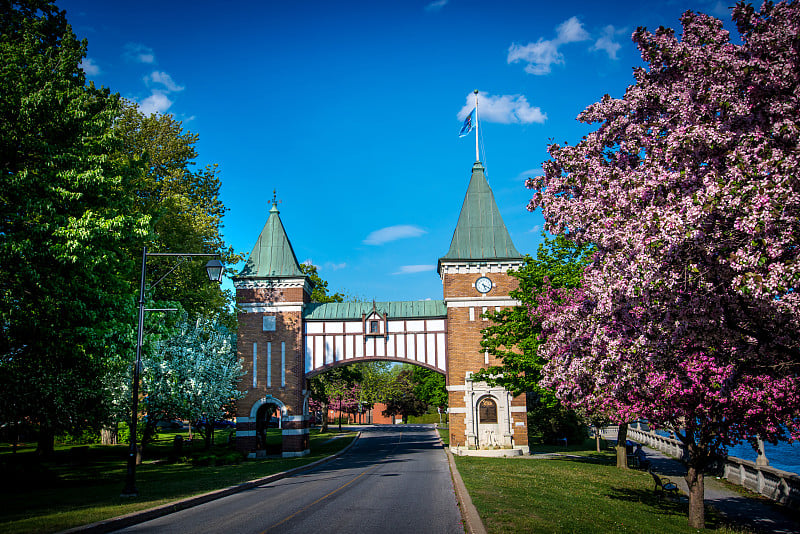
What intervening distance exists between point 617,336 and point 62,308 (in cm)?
1439

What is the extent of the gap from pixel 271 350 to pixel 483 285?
13342mm

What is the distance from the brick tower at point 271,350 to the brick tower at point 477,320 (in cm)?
893

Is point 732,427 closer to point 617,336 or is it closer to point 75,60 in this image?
point 617,336

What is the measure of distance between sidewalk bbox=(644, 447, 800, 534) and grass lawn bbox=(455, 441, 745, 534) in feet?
3.24

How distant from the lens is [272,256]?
36.4m

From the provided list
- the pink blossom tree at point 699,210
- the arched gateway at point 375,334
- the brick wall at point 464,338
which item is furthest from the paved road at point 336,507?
the arched gateway at point 375,334

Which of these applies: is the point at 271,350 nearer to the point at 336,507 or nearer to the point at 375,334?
the point at 375,334

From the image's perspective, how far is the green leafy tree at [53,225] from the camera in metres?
15.1

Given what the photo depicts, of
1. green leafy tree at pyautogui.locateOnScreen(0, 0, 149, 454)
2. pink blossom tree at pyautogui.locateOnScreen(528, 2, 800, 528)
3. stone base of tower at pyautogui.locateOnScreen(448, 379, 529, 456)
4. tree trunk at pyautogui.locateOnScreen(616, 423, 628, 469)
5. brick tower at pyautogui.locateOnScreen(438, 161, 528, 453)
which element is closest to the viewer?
pink blossom tree at pyautogui.locateOnScreen(528, 2, 800, 528)

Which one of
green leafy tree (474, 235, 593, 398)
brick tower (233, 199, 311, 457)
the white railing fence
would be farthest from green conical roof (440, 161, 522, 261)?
the white railing fence

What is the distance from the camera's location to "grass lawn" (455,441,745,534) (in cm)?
1128

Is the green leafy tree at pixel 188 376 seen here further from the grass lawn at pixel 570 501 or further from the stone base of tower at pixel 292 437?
the grass lawn at pixel 570 501

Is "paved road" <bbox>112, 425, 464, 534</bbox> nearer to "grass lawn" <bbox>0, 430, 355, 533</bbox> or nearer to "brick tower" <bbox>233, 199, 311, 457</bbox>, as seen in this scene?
"grass lawn" <bbox>0, 430, 355, 533</bbox>

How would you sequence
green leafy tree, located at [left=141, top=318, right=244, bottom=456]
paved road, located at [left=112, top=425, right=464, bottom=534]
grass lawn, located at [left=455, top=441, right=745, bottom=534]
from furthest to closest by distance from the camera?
green leafy tree, located at [left=141, top=318, right=244, bottom=456] → paved road, located at [left=112, top=425, right=464, bottom=534] → grass lawn, located at [left=455, top=441, right=745, bottom=534]
